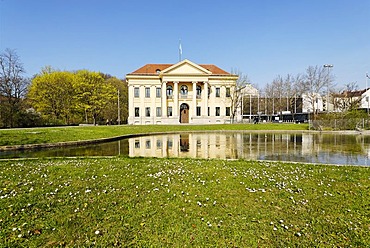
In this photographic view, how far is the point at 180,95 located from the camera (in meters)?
58.2

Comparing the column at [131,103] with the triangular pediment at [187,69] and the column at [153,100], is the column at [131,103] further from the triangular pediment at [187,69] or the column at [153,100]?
the triangular pediment at [187,69]

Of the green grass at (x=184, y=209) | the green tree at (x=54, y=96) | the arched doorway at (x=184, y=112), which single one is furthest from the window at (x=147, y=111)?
the green grass at (x=184, y=209)

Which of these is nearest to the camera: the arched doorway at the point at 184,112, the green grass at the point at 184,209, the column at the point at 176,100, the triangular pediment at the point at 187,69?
the green grass at the point at 184,209

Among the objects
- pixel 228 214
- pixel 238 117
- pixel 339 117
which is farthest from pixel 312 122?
pixel 228 214

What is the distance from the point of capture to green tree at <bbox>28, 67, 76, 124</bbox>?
46844mm

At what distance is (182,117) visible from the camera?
59.0 meters

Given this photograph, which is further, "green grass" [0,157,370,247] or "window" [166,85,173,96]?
"window" [166,85,173,96]

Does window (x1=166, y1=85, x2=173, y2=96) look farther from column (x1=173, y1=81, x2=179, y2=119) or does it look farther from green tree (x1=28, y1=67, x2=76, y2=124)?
green tree (x1=28, y1=67, x2=76, y2=124)

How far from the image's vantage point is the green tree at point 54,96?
4684 cm

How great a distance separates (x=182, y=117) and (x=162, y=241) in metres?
55.4

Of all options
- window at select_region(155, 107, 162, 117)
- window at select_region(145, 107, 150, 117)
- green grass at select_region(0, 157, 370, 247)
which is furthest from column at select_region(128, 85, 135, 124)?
green grass at select_region(0, 157, 370, 247)

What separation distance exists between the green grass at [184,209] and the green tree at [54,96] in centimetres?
4431

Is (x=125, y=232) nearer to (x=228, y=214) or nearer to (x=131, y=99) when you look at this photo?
(x=228, y=214)

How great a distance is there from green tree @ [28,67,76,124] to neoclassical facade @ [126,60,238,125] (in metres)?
12.8
